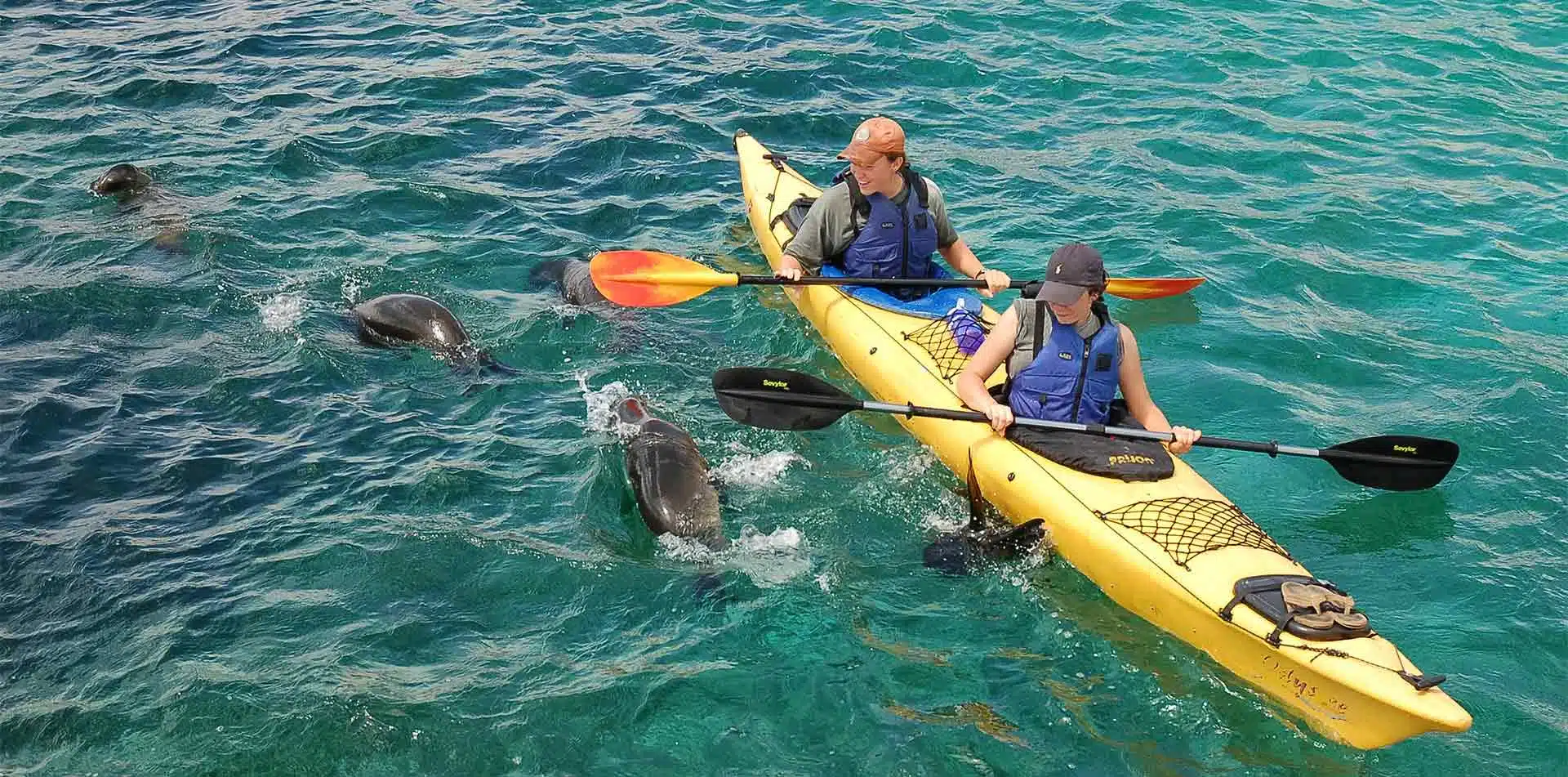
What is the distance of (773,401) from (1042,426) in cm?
147

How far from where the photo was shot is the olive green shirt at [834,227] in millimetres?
8609

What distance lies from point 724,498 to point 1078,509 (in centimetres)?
188

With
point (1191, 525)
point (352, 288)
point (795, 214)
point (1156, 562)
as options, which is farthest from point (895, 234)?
point (352, 288)

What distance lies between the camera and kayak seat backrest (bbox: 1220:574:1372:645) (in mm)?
5633

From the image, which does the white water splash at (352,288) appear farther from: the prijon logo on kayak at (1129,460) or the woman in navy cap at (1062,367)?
the prijon logo on kayak at (1129,460)

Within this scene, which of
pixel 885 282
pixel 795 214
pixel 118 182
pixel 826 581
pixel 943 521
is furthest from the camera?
pixel 118 182

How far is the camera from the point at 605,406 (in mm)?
8109

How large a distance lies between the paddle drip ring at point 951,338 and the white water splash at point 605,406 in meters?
1.85

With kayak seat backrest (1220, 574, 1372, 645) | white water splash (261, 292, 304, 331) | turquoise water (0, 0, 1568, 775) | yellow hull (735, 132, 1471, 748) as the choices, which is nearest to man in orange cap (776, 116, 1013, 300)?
Result: yellow hull (735, 132, 1471, 748)

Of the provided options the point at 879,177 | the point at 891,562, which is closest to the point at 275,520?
the point at 891,562

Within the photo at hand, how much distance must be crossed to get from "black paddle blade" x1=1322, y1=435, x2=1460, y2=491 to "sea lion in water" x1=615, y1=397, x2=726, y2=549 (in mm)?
3169

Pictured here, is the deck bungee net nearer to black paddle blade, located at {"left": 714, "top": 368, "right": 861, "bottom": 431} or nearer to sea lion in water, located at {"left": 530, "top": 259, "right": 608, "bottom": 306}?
black paddle blade, located at {"left": 714, "top": 368, "right": 861, "bottom": 431}

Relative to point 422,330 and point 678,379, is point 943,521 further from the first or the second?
point 422,330

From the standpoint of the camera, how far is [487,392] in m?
8.30
